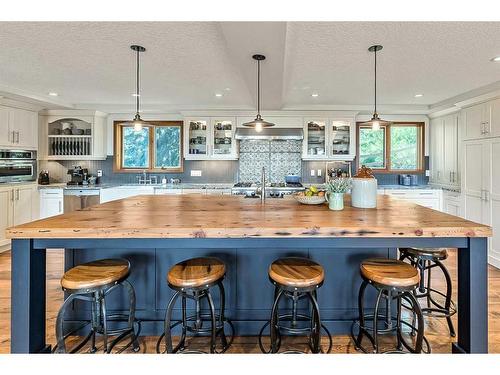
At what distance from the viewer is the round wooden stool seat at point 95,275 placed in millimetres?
1644

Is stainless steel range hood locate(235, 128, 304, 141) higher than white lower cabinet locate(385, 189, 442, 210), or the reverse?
stainless steel range hood locate(235, 128, 304, 141)

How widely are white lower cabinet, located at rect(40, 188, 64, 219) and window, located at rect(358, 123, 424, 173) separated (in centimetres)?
527

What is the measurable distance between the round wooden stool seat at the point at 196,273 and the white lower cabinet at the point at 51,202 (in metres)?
4.10

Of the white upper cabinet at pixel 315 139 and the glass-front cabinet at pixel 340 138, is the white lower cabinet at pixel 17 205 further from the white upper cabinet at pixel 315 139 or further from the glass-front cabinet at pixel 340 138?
the glass-front cabinet at pixel 340 138

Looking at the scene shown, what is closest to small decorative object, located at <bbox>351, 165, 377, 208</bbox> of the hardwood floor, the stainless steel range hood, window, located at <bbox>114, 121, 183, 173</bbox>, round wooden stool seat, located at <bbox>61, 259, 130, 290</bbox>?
the hardwood floor

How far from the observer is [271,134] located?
5.02 m

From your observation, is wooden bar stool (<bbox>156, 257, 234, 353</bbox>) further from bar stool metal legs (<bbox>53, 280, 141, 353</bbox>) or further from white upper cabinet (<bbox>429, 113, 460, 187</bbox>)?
white upper cabinet (<bbox>429, 113, 460, 187</bbox>)

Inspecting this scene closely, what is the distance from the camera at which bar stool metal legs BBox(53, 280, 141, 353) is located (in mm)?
1663

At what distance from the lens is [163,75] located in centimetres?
339

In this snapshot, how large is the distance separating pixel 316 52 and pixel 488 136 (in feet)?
9.20

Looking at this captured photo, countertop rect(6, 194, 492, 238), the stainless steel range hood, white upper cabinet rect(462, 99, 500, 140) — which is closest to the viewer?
countertop rect(6, 194, 492, 238)

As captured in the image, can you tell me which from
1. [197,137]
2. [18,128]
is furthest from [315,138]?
[18,128]

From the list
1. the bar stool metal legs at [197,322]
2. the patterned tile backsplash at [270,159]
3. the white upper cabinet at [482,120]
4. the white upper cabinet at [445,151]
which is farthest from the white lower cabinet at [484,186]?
the bar stool metal legs at [197,322]

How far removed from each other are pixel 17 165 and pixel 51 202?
0.76 metres
